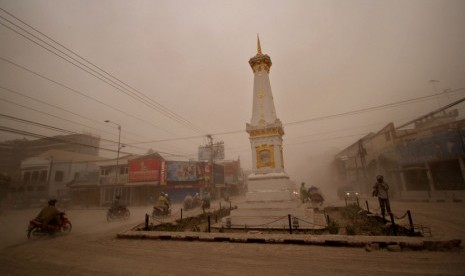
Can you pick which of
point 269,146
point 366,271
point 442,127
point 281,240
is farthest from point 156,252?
point 442,127

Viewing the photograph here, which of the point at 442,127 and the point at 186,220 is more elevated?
the point at 442,127

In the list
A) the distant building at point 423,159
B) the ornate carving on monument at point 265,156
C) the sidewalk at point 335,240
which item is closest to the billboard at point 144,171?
the ornate carving on monument at point 265,156

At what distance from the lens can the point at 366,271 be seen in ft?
16.8

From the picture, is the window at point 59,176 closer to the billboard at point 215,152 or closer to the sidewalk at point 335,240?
the billboard at point 215,152

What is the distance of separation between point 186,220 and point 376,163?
36128 mm

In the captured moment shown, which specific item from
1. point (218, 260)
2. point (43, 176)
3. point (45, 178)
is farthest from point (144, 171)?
point (218, 260)

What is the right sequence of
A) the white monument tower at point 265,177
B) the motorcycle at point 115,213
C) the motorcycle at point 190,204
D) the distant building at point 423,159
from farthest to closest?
the motorcycle at point 190,204, the distant building at point 423,159, the motorcycle at point 115,213, the white monument tower at point 265,177

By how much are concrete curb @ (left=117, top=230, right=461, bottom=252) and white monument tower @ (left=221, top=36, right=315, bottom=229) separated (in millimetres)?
2876

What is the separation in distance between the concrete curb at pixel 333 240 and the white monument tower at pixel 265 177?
9.44 ft

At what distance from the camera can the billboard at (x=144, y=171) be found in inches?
1363

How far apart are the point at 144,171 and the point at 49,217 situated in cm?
2421

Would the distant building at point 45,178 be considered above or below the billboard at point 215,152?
below

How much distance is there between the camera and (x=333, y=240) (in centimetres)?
737

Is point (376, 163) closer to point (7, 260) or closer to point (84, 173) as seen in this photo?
point (7, 260)
